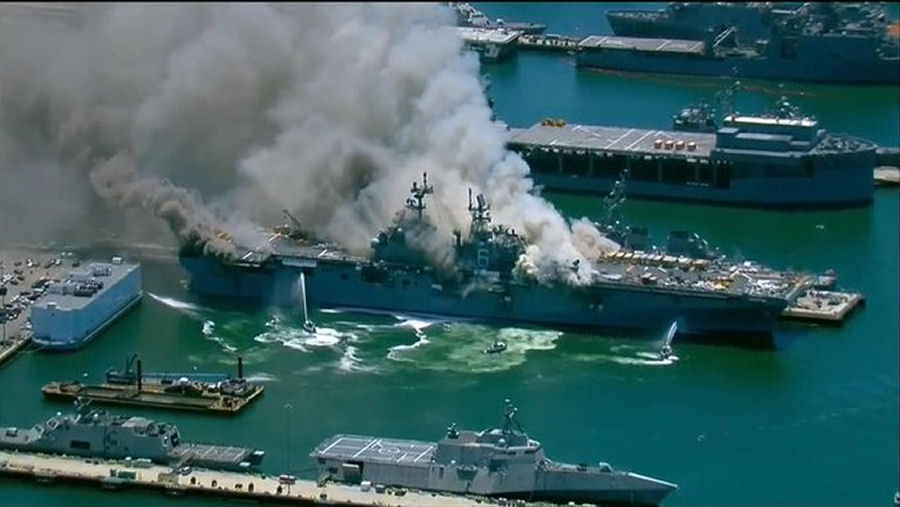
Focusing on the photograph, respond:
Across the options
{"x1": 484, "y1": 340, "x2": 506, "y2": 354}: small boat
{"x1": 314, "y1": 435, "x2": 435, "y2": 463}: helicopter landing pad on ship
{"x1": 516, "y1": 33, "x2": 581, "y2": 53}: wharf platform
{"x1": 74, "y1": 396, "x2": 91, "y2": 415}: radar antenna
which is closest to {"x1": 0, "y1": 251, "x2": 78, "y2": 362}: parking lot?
{"x1": 74, "y1": 396, "x2": 91, "y2": 415}: radar antenna

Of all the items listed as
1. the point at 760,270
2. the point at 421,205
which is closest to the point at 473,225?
the point at 421,205

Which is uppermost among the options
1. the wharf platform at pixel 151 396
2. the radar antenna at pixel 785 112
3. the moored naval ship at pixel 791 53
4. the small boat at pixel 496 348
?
the moored naval ship at pixel 791 53

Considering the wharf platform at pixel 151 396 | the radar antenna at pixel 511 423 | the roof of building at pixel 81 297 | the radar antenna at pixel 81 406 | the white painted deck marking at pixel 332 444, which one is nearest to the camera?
the radar antenna at pixel 511 423

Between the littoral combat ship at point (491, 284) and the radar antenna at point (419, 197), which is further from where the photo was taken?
the radar antenna at point (419, 197)

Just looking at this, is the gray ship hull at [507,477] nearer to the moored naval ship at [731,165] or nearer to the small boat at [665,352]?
the small boat at [665,352]

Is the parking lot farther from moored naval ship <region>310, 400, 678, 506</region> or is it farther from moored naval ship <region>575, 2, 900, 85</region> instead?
moored naval ship <region>575, 2, 900, 85</region>

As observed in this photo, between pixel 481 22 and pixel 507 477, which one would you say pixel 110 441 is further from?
pixel 481 22

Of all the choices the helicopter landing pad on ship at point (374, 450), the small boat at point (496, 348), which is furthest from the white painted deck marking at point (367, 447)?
the small boat at point (496, 348)
